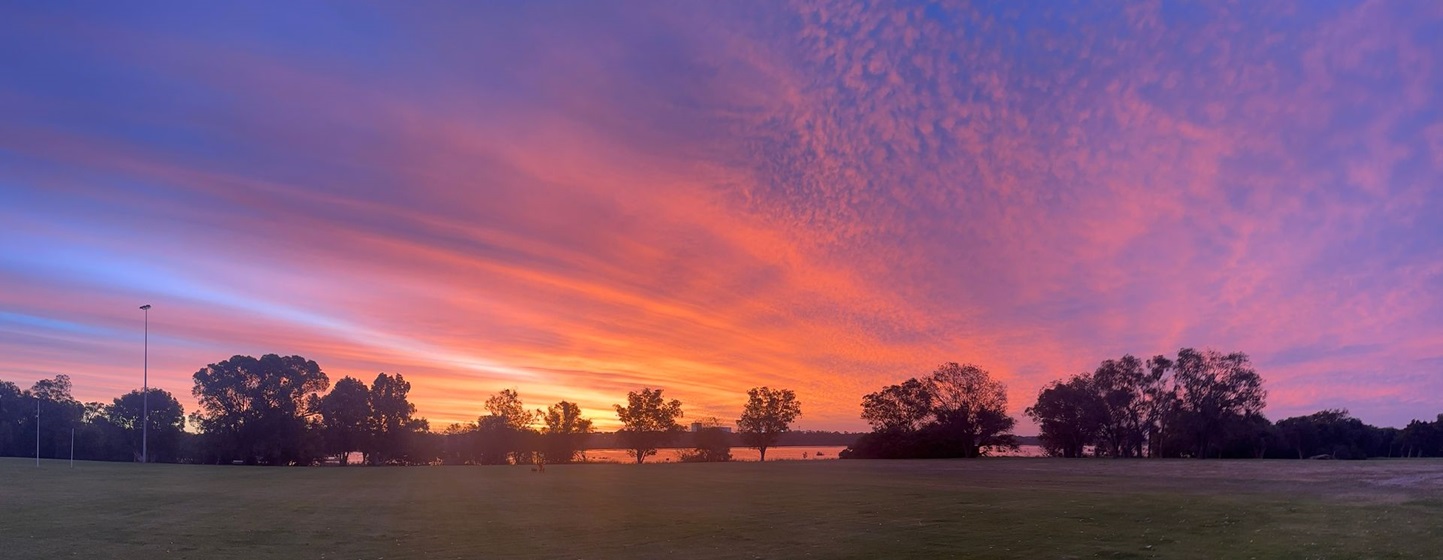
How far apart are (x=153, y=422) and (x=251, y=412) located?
23.7m

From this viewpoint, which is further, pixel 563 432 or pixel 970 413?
pixel 563 432

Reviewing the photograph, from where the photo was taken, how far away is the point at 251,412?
10425cm

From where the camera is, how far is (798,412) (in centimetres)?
12488

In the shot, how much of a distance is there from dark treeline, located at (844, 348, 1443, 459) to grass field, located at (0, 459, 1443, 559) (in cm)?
5500

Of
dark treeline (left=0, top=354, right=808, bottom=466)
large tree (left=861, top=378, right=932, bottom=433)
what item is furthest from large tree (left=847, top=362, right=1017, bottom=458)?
dark treeline (left=0, top=354, right=808, bottom=466)

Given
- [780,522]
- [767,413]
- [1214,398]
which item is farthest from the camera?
[767,413]

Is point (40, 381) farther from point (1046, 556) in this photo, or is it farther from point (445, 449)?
point (1046, 556)

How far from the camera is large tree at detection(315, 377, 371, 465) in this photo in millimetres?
109312

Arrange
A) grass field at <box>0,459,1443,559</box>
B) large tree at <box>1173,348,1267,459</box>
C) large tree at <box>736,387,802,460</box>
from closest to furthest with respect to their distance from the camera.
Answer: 1. grass field at <box>0,459,1443,559</box>
2. large tree at <box>1173,348,1267,459</box>
3. large tree at <box>736,387,802,460</box>

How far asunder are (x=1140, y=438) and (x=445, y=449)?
328ft

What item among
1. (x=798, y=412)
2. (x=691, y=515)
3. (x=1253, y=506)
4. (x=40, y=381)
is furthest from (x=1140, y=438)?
(x=40, y=381)

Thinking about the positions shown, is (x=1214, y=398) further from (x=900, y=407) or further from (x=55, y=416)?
(x=55, y=416)

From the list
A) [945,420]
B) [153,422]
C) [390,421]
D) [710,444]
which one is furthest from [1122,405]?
[153,422]

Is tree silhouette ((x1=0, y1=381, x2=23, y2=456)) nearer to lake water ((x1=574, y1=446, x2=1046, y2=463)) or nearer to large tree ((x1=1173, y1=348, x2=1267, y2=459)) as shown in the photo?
lake water ((x1=574, y1=446, x2=1046, y2=463))
